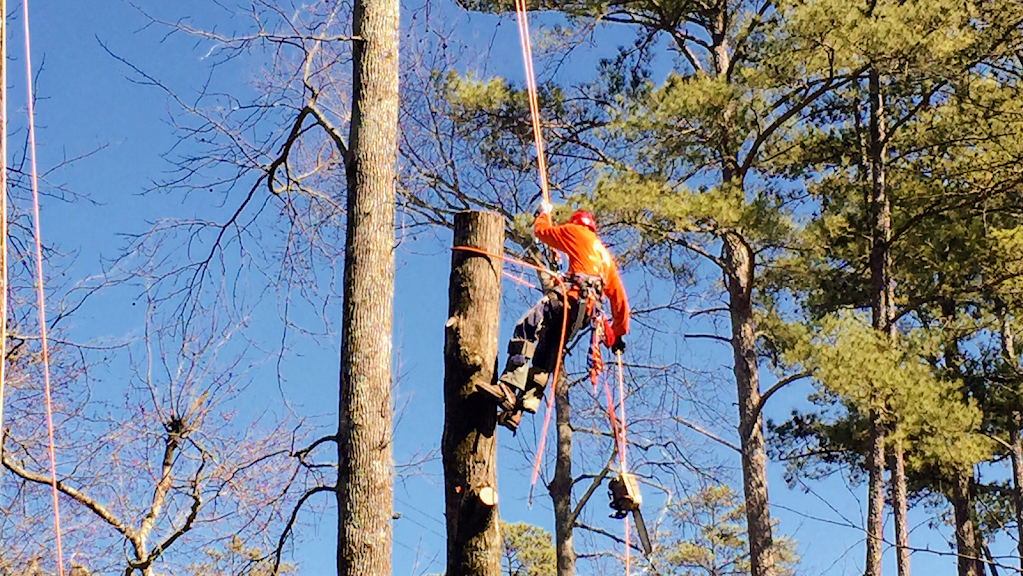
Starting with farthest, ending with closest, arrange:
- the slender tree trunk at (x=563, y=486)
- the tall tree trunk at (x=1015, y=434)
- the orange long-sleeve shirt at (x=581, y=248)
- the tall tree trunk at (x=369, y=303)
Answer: the tall tree trunk at (x=1015, y=434) < the slender tree trunk at (x=563, y=486) < the orange long-sleeve shirt at (x=581, y=248) < the tall tree trunk at (x=369, y=303)

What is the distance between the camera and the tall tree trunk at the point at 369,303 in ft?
16.9

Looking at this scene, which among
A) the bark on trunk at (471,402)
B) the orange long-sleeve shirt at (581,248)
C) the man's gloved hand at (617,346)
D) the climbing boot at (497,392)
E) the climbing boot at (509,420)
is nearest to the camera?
the bark on trunk at (471,402)

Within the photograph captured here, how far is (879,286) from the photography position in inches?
488

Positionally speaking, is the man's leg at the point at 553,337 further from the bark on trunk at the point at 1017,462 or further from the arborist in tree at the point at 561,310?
the bark on trunk at the point at 1017,462

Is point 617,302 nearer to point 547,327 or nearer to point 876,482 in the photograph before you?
point 547,327

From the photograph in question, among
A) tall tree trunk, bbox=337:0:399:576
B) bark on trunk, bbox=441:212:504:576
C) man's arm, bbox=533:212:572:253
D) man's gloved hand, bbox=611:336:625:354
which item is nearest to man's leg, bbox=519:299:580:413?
man's arm, bbox=533:212:572:253

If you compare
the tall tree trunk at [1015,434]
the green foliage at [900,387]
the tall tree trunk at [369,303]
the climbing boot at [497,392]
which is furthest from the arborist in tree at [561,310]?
the tall tree trunk at [1015,434]

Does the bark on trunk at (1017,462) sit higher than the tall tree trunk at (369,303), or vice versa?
the bark on trunk at (1017,462)

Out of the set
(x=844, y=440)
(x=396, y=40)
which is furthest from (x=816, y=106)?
(x=396, y=40)

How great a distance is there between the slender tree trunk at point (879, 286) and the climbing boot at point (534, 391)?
7.23 meters

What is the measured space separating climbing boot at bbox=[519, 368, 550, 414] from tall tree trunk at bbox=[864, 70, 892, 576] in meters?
7.25

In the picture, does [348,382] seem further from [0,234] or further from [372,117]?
[0,234]

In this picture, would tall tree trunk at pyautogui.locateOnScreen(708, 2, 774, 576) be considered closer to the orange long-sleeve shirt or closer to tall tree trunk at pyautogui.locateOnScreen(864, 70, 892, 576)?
tall tree trunk at pyautogui.locateOnScreen(864, 70, 892, 576)

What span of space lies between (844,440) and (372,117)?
Answer: 10.9 metres
